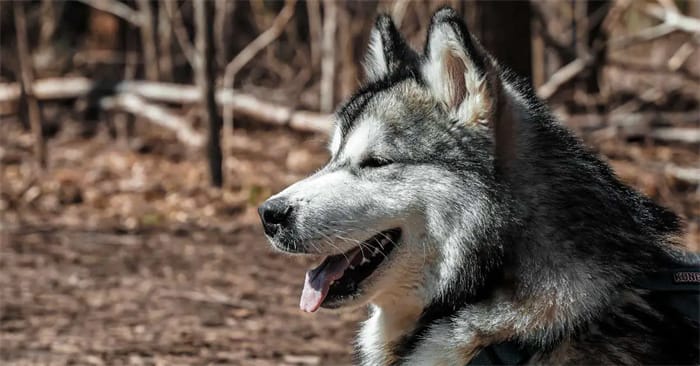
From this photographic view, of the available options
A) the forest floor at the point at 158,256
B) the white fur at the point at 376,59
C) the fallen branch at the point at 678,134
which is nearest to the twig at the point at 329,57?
the forest floor at the point at 158,256

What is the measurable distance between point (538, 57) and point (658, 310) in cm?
897

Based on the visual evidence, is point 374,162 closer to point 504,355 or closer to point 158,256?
point 504,355

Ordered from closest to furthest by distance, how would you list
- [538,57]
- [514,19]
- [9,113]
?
[514,19], [538,57], [9,113]

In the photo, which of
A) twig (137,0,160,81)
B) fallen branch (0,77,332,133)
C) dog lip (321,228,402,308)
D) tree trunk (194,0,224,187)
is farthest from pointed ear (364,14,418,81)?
twig (137,0,160,81)

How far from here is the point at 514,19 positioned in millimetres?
8008

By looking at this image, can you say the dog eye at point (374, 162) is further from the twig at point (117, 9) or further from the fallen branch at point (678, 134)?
the twig at point (117, 9)

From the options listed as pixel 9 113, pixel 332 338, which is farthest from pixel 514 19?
pixel 9 113

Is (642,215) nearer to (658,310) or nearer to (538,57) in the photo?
(658,310)

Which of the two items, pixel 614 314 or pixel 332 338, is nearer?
pixel 614 314


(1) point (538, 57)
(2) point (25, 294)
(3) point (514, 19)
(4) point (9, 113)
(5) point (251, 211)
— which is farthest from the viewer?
(4) point (9, 113)

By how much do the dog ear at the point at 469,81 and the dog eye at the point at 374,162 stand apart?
28 centimetres

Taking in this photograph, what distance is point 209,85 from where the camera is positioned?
9188mm

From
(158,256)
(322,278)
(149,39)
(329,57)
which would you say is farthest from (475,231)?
(149,39)

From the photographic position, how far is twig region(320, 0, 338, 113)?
37.0 ft
